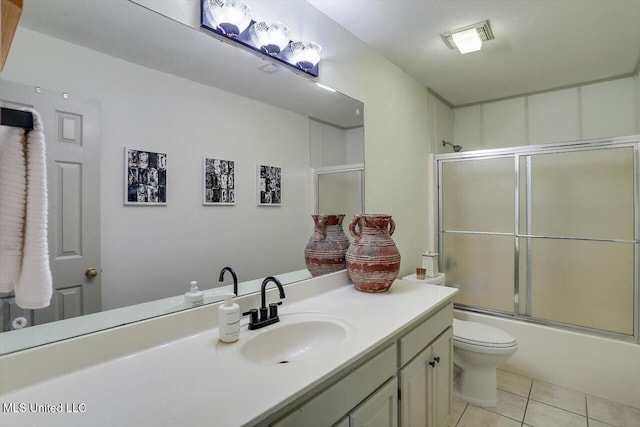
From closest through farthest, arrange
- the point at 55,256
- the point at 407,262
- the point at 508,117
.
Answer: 1. the point at 55,256
2. the point at 407,262
3. the point at 508,117

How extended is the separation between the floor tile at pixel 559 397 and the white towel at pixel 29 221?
266cm

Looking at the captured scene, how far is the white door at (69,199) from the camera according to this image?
84 centimetres

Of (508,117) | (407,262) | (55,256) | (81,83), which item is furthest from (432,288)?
(508,117)

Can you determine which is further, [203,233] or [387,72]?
[387,72]

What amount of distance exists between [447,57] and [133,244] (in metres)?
2.32

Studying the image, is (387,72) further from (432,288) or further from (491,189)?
(432,288)

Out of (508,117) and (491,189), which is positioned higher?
(508,117)

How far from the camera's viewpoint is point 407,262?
8.07ft

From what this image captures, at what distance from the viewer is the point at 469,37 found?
6.40ft

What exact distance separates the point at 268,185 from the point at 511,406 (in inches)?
80.8

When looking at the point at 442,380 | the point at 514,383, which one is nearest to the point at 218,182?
the point at 442,380

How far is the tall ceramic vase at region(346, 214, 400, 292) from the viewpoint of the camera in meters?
1.59

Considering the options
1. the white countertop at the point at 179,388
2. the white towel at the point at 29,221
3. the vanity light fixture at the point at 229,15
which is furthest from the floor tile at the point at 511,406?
the vanity light fixture at the point at 229,15

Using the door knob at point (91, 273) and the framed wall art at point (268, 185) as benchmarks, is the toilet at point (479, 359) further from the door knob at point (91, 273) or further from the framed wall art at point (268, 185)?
the door knob at point (91, 273)
